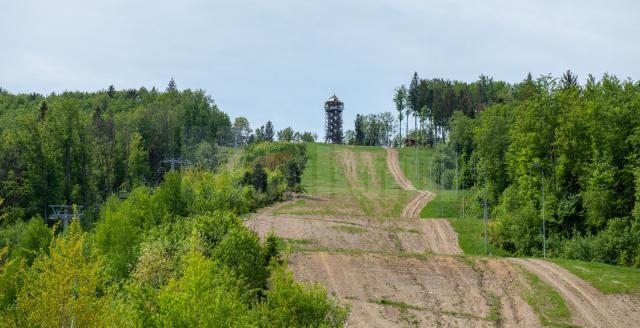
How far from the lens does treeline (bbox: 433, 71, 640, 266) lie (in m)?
54.3

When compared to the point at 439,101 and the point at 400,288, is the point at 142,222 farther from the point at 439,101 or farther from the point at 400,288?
the point at 439,101

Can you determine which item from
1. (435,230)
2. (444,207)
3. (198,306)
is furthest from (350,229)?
(198,306)

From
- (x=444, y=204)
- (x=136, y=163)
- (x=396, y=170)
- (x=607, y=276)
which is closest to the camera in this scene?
(x=607, y=276)

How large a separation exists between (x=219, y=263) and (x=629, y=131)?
37596mm

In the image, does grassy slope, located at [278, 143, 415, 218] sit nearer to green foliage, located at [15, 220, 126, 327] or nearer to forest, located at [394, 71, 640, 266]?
forest, located at [394, 71, 640, 266]

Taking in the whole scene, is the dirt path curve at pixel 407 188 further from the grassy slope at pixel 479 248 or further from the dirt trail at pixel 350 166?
the dirt trail at pixel 350 166

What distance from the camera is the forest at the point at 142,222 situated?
2247cm

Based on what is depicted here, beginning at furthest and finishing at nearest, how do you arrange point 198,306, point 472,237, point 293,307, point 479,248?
point 472,237 → point 479,248 → point 293,307 → point 198,306

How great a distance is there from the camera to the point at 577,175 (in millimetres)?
60000

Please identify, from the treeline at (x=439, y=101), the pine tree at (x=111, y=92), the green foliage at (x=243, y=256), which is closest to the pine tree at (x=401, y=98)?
the treeline at (x=439, y=101)

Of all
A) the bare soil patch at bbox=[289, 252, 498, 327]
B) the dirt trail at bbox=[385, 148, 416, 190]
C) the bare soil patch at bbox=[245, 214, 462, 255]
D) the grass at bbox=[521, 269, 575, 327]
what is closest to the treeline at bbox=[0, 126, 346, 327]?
the bare soil patch at bbox=[289, 252, 498, 327]

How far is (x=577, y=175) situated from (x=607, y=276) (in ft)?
56.1

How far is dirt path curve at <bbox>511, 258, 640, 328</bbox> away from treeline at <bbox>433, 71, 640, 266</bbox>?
31.0ft

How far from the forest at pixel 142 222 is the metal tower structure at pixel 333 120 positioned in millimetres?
18279
